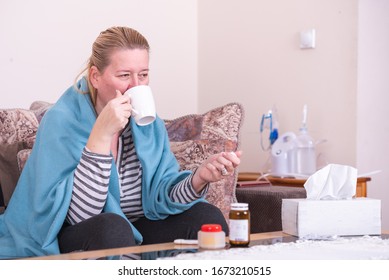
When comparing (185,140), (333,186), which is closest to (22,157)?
(185,140)

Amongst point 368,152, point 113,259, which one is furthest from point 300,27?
point 113,259

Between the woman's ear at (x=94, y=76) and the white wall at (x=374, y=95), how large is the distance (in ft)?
4.18

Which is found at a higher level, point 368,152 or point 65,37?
point 65,37

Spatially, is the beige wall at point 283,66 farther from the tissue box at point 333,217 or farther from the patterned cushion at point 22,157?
the patterned cushion at point 22,157

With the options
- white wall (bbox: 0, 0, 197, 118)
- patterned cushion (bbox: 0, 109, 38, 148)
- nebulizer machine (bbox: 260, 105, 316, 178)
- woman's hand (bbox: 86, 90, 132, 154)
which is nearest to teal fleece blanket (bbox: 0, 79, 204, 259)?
woman's hand (bbox: 86, 90, 132, 154)

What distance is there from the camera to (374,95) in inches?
104

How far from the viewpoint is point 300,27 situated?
2812mm

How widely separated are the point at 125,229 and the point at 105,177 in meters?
0.17

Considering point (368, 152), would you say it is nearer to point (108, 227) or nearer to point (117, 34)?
point (117, 34)

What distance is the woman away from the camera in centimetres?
149

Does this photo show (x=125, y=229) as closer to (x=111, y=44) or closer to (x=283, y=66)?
(x=111, y=44)

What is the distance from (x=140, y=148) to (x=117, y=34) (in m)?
0.31

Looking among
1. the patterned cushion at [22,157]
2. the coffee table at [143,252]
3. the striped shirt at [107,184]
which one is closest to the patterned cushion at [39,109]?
the patterned cushion at [22,157]

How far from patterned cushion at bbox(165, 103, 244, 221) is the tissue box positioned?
0.48 meters
